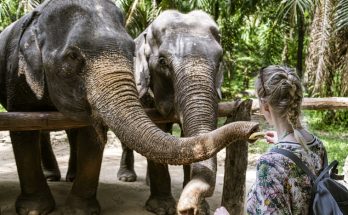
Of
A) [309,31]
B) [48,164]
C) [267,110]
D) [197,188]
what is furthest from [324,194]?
[309,31]

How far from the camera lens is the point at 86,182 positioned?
4.87m

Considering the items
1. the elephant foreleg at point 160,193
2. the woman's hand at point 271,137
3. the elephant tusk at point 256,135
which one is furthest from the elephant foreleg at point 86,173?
the woman's hand at point 271,137

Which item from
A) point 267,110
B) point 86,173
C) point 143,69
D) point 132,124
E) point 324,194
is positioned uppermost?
point 267,110

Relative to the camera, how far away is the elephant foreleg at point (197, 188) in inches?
116

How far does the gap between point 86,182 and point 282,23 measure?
12.3 meters

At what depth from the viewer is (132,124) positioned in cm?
341

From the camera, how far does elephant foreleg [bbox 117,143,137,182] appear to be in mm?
6816

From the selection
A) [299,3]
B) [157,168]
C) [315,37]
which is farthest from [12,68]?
[315,37]

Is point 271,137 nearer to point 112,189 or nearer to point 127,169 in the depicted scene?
point 112,189

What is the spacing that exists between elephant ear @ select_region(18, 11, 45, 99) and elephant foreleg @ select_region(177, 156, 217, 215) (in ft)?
5.08

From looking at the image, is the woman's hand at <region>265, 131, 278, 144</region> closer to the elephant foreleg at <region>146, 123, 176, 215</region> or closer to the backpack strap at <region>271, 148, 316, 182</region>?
the backpack strap at <region>271, 148, 316, 182</region>

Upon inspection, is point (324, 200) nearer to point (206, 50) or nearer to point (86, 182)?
point (206, 50)

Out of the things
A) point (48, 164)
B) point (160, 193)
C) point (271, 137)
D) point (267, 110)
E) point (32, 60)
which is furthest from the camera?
point (48, 164)

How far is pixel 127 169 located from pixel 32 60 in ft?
10.0
